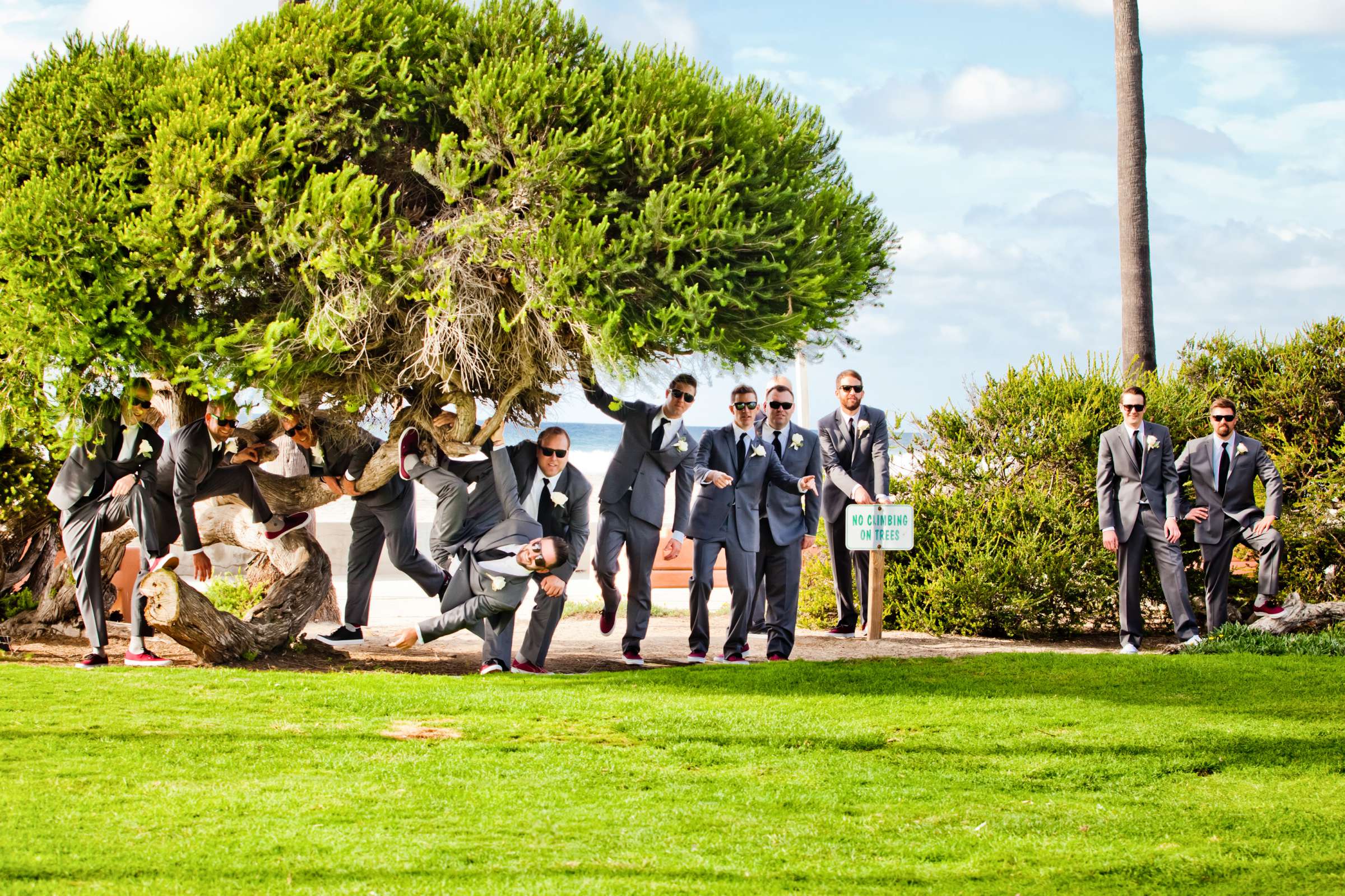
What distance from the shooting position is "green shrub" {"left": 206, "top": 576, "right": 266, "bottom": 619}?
11516mm

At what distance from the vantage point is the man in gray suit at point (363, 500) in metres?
9.77

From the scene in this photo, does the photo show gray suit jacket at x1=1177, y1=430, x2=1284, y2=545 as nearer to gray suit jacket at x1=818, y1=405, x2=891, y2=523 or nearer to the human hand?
gray suit jacket at x1=818, y1=405, x2=891, y2=523

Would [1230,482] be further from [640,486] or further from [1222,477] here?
[640,486]

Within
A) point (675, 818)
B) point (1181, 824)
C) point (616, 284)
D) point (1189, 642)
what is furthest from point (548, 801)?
point (1189, 642)

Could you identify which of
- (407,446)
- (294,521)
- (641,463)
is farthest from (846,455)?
(294,521)

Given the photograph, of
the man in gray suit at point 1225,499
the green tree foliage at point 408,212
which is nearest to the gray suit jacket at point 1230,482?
the man in gray suit at point 1225,499

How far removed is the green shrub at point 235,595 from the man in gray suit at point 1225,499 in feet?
28.3

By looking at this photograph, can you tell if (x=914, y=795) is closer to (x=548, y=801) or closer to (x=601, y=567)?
(x=548, y=801)

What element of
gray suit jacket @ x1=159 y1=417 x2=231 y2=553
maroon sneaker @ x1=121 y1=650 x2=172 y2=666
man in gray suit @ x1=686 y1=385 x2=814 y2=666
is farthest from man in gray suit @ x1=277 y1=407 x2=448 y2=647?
man in gray suit @ x1=686 y1=385 x2=814 y2=666

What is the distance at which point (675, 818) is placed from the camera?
5285 millimetres

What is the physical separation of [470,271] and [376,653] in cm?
380

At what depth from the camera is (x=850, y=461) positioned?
1145 cm

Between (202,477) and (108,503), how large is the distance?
0.76 m

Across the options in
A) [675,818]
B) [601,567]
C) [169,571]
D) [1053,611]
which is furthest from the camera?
[1053,611]
